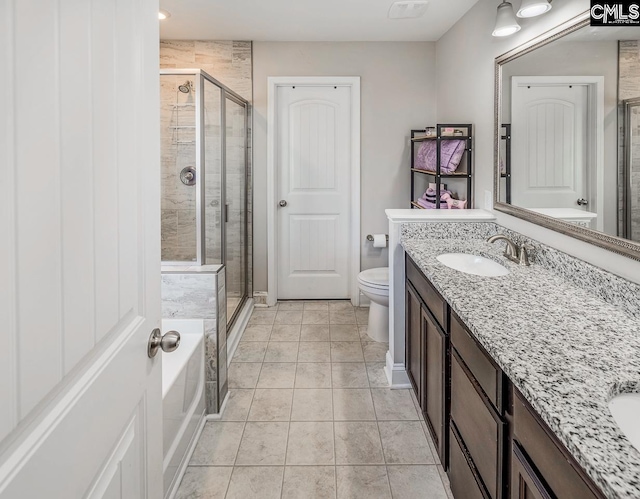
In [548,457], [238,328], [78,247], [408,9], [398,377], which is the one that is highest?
[408,9]

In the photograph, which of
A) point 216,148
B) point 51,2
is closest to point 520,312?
point 51,2

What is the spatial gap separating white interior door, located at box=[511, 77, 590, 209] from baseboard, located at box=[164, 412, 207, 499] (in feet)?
6.28

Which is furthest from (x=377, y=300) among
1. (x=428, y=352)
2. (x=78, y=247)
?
(x=78, y=247)

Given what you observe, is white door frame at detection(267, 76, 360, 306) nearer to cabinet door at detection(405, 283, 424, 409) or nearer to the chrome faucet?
cabinet door at detection(405, 283, 424, 409)

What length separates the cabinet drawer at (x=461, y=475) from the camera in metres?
1.40

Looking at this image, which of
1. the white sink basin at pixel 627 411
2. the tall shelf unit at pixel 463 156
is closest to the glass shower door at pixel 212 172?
the tall shelf unit at pixel 463 156

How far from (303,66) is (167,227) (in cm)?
215

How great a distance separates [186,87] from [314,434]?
6.49ft

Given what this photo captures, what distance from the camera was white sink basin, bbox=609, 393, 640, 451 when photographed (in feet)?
3.09

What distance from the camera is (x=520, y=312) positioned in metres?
1.42

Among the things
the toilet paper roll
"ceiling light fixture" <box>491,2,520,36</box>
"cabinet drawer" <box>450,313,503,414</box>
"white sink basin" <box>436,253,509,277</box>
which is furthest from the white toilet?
"ceiling light fixture" <box>491,2,520,36</box>

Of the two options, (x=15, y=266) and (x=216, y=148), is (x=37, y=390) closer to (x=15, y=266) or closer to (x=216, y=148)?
Answer: (x=15, y=266)

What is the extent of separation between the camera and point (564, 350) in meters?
1.13

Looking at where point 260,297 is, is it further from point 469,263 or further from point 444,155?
point 469,263
